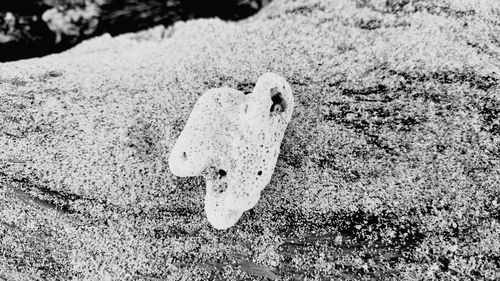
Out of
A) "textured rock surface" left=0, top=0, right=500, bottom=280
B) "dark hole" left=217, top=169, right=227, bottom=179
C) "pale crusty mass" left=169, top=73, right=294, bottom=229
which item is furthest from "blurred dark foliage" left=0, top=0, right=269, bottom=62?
"dark hole" left=217, top=169, right=227, bottom=179

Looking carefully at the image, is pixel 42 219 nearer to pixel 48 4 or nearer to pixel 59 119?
pixel 59 119

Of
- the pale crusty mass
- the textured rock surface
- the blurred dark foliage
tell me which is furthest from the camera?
the blurred dark foliage

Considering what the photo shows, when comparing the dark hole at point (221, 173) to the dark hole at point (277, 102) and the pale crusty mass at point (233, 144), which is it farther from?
the dark hole at point (277, 102)

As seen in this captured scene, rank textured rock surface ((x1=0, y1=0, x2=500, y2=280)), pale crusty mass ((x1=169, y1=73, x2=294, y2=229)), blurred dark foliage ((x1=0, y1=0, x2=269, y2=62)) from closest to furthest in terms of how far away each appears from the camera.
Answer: pale crusty mass ((x1=169, y1=73, x2=294, y2=229)) → textured rock surface ((x1=0, y1=0, x2=500, y2=280)) → blurred dark foliage ((x1=0, y1=0, x2=269, y2=62))

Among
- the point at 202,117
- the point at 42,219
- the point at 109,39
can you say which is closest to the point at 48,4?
the point at 109,39

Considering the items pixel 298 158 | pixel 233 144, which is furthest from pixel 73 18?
pixel 298 158

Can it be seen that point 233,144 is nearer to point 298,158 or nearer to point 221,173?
point 221,173

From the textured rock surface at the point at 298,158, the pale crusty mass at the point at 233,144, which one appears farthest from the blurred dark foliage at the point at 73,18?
the pale crusty mass at the point at 233,144

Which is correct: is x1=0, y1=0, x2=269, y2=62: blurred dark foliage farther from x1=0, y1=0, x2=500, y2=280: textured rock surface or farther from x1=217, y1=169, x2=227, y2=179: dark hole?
x1=217, y1=169, x2=227, y2=179: dark hole

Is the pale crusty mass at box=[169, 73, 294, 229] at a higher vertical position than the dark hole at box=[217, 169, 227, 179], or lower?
higher
